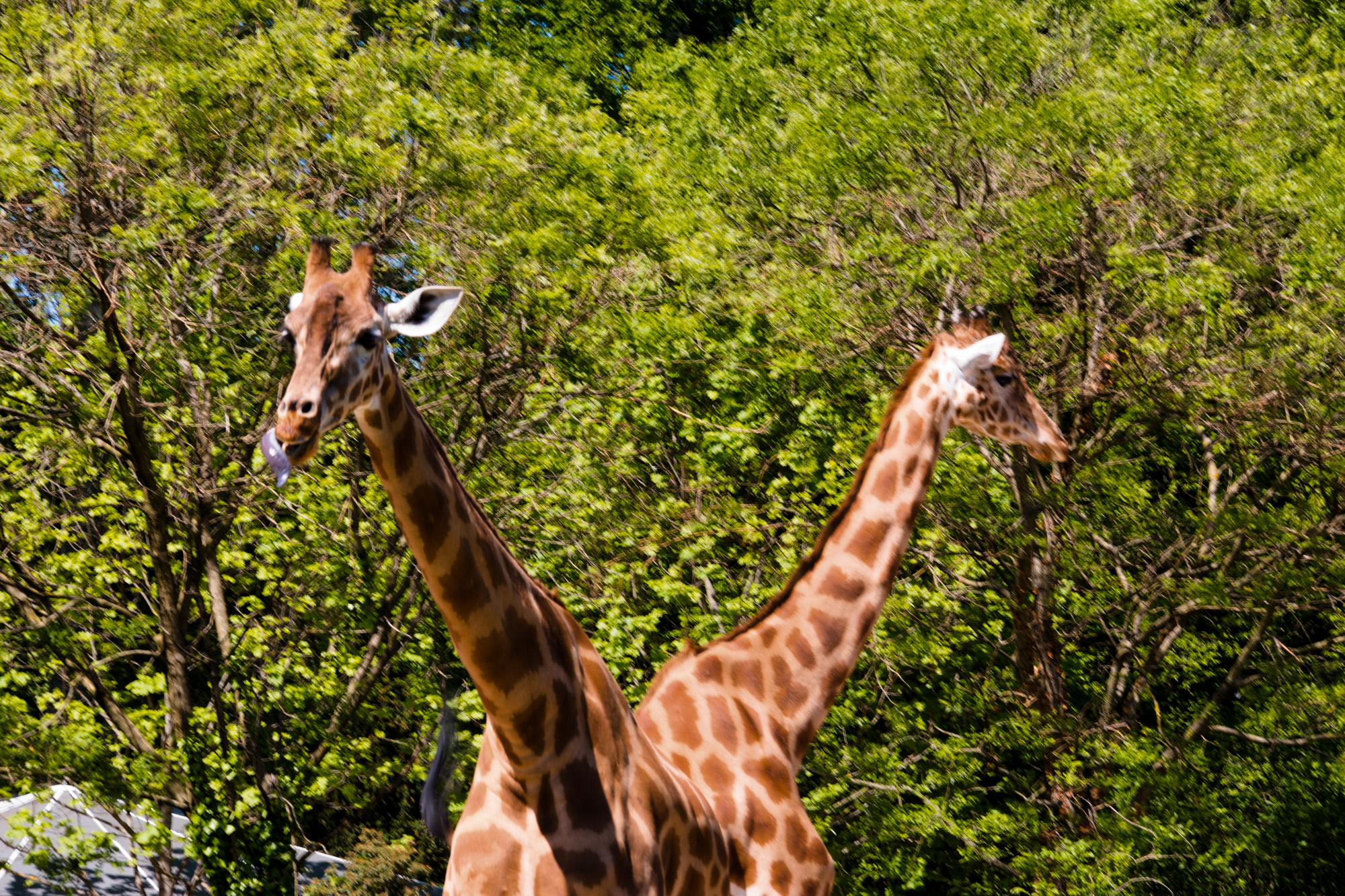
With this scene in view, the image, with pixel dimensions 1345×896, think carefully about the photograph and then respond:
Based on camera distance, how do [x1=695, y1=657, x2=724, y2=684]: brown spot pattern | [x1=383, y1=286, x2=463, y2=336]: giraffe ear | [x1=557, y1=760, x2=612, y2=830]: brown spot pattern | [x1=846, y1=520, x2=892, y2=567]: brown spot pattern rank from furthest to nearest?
[x1=846, y1=520, x2=892, y2=567]: brown spot pattern
[x1=695, y1=657, x2=724, y2=684]: brown spot pattern
[x1=557, y1=760, x2=612, y2=830]: brown spot pattern
[x1=383, y1=286, x2=463, y2=336]: giraffe ear

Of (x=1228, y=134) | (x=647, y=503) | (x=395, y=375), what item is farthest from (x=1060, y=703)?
(x=395, y=375)

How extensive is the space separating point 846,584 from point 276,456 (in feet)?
11.0

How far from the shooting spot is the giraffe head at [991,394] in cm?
625

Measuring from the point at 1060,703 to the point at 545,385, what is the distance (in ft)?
15.8

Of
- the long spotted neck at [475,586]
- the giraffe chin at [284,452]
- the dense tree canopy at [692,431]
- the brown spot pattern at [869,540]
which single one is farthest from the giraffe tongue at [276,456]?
the dense tree canopy at [692,431]

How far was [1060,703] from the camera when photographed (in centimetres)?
1052

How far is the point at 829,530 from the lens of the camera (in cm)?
601

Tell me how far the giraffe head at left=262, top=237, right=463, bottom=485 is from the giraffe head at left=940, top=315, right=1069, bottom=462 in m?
3.15

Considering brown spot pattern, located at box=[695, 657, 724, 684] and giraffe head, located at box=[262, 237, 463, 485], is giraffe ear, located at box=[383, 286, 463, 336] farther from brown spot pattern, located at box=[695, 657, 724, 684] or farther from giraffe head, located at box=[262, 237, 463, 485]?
brown spot pattern, located at box=[695, 657, 724, 684]

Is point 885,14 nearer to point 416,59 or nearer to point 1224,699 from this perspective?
point 416,59

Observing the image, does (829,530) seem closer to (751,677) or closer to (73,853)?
(751,677)

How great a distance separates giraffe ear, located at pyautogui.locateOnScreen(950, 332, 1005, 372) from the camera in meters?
6.13

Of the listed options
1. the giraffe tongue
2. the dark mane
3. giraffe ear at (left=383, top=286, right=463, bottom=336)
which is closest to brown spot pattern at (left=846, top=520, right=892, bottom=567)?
the dark mane

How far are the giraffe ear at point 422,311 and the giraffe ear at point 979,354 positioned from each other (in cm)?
313
